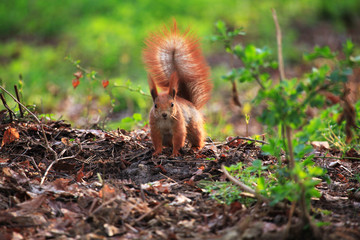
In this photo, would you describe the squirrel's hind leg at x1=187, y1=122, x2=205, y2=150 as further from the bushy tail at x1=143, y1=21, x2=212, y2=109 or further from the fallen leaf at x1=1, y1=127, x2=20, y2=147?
the fallen leaf at x1=1, y1=127, x2=20, y2=147

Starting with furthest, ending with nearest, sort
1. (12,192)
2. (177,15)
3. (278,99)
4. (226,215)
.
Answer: (177,15) → (12,192) → (226,215) → (278,99)

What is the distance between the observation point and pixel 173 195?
2744 mm

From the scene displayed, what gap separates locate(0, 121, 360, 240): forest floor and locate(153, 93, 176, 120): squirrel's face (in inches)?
12.6

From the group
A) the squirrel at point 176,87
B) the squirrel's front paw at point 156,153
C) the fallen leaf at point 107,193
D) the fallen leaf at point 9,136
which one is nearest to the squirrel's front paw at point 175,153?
the squirrel at point 176,87

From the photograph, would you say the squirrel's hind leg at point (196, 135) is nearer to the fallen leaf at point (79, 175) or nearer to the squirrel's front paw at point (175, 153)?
the squirrel's front paw at point (175, 153)

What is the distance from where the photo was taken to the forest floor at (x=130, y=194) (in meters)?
2.24

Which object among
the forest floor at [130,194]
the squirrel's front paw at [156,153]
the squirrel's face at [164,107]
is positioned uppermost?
the squirrel's face at [164,107]

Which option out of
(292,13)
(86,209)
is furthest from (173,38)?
(292,13)

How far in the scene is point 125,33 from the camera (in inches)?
398

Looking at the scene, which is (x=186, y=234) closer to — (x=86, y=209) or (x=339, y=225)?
(x=86, y=209)

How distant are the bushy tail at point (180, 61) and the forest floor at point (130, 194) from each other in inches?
27.1

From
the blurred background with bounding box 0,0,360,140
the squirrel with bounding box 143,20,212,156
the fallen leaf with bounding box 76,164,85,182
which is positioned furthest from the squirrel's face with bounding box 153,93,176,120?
the blurred background with bounding box 0,0,360,140

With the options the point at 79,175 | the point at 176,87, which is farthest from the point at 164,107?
the point at 79,175

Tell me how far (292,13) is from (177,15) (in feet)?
10.2
